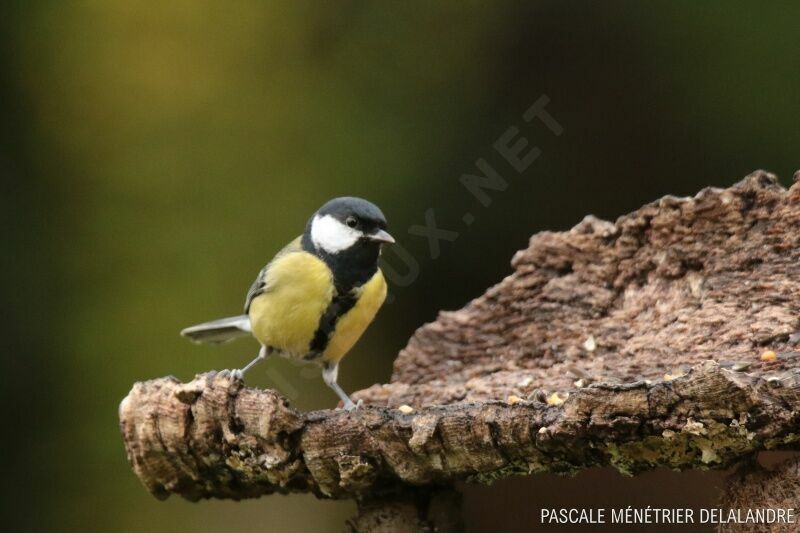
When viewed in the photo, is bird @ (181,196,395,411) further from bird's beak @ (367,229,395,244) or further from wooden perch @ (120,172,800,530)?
wooden perch @ (120,172,800,530)

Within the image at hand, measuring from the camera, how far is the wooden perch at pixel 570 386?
5.50ft

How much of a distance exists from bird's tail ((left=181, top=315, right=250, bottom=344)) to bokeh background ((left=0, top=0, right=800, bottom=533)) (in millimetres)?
331

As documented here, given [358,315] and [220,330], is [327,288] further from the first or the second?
[220,330]

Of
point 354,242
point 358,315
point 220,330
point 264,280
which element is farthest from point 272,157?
point 358,315

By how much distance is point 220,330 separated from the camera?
10.9 ft

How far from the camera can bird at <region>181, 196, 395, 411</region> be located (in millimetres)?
2771

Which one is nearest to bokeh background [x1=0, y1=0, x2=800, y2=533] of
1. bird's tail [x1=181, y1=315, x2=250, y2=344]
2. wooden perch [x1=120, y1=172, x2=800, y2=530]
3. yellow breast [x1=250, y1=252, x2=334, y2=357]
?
bird's tail [x1=181, y1=315, x2=250, y2=344]

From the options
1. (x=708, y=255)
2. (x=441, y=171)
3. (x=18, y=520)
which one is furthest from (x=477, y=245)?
(x=18, y=520)

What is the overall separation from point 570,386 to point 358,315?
2.61 ft

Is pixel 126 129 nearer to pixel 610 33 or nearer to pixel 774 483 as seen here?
pixel 610 33

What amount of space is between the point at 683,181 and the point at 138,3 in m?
2.34

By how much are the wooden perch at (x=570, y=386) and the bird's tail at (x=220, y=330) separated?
0.76 meters

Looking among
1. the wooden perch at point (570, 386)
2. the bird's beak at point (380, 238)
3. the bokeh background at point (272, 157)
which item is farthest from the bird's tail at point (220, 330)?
the wooden perch at point (570, 386)

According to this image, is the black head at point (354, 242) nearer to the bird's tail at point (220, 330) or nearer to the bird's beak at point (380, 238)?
the bird's beak at point (380, 238)
